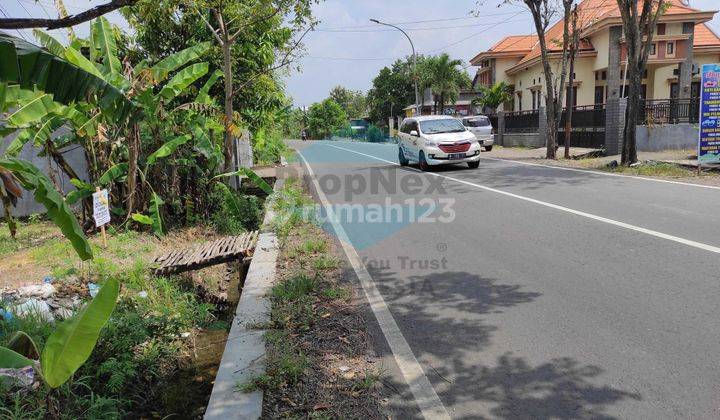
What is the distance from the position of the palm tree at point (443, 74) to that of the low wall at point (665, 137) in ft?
91.7

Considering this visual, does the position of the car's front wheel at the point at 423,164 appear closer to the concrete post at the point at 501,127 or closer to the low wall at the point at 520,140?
the low wall at the point at 520,140

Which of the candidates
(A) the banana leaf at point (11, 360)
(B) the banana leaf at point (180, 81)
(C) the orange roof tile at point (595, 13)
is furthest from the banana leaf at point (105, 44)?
(C) the orange roof tile at point (595, 13)

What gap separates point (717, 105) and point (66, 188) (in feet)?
52.1

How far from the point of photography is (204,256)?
22.7 feet

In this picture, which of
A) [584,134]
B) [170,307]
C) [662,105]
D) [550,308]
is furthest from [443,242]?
[584,134]

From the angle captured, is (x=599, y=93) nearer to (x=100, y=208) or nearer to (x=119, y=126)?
(x=119, y=126)

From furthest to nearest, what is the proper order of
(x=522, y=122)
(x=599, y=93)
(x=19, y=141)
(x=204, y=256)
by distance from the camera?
(x=599, y=93), (x=522, y=122), (x=19, y=141), (x=204, y=256)

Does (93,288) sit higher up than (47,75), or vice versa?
(47,75)

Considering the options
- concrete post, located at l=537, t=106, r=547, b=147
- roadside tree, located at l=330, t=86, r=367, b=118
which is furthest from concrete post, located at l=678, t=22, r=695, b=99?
roadside tree, located at l=330, t=86, r=367, b=118

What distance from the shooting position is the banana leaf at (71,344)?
9.66 ft

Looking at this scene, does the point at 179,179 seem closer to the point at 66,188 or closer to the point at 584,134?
the point at 66,188

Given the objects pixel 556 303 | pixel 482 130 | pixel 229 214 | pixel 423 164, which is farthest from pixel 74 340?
pixel 482 130

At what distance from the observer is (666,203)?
9625 mm

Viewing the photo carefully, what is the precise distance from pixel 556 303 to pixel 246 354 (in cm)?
285
